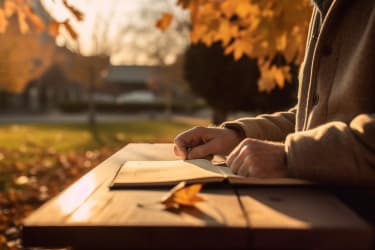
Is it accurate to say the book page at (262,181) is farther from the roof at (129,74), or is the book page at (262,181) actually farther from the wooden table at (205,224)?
the roof at (129,74)

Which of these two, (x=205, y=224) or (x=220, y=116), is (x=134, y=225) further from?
(x=220, y=116)

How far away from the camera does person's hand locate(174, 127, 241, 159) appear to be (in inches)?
64.2

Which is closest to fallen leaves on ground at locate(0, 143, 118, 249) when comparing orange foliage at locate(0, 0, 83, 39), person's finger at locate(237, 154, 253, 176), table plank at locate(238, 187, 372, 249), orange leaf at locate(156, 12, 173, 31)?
orange foliage at locate(0, 0, 83, 39)

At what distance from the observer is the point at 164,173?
4.14 ft

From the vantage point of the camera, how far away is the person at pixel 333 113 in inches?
41.0

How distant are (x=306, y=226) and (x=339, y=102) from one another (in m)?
0.52

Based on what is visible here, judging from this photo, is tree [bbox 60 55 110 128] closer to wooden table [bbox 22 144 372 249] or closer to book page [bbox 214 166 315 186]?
book page [bbox 214 166 315 186]

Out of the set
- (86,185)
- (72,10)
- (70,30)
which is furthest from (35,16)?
(86,185)

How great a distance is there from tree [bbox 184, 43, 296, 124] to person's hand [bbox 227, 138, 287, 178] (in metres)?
11.4

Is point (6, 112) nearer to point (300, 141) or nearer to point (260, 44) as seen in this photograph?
point (260, 44)

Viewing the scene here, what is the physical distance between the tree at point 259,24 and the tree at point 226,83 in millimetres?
8793

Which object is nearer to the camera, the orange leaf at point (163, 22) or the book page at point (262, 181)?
the book page at point (262, 181)

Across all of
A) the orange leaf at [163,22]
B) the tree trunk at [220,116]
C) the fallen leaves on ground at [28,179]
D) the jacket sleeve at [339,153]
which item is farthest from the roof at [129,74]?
the jacket sleeve at [339,153]

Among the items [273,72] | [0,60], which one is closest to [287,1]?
[273,72]
